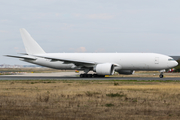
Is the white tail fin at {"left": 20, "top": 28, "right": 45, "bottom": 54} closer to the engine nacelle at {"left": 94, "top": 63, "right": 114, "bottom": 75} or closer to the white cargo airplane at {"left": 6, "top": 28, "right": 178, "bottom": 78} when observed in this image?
the white cargo airplane at {"left": 6, "top": 28, "right": 178, "bottom": 78}

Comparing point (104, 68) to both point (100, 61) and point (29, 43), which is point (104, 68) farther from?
point (29, 43)

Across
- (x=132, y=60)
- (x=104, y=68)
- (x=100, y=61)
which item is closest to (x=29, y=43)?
(x=100, y=61)

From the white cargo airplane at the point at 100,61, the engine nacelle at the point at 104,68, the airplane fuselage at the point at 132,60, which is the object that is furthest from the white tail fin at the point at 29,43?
the engine nacelle at the point at 104,68

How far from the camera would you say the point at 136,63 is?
1602 inches

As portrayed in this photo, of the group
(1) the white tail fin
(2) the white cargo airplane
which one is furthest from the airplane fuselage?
(1) the white tail fin

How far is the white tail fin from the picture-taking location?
47812mm

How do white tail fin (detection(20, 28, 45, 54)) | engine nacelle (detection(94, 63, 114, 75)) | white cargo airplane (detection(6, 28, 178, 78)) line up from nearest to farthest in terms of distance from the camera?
engine nacelle (detection(94, 63, 114, 75)), white cargo airplane (detection(6, 28, 178, 78)), white tail fin (detection(20, 28, 45, 54))

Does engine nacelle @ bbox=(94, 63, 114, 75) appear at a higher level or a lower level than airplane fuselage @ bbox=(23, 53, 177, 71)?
lower

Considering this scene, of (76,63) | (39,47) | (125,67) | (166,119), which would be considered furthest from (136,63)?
(166,119)

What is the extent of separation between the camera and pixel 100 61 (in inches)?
1693

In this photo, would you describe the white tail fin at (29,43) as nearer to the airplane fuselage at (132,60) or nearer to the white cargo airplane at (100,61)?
the white cargo airplane at (100,61)

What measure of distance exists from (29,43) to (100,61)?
1369cm

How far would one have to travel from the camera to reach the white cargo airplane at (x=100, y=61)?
132 ft

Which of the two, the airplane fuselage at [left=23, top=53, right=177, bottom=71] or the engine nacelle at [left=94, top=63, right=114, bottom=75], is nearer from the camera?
the engine nacelle at [left=94, top=63, right=114, bottom=75]
